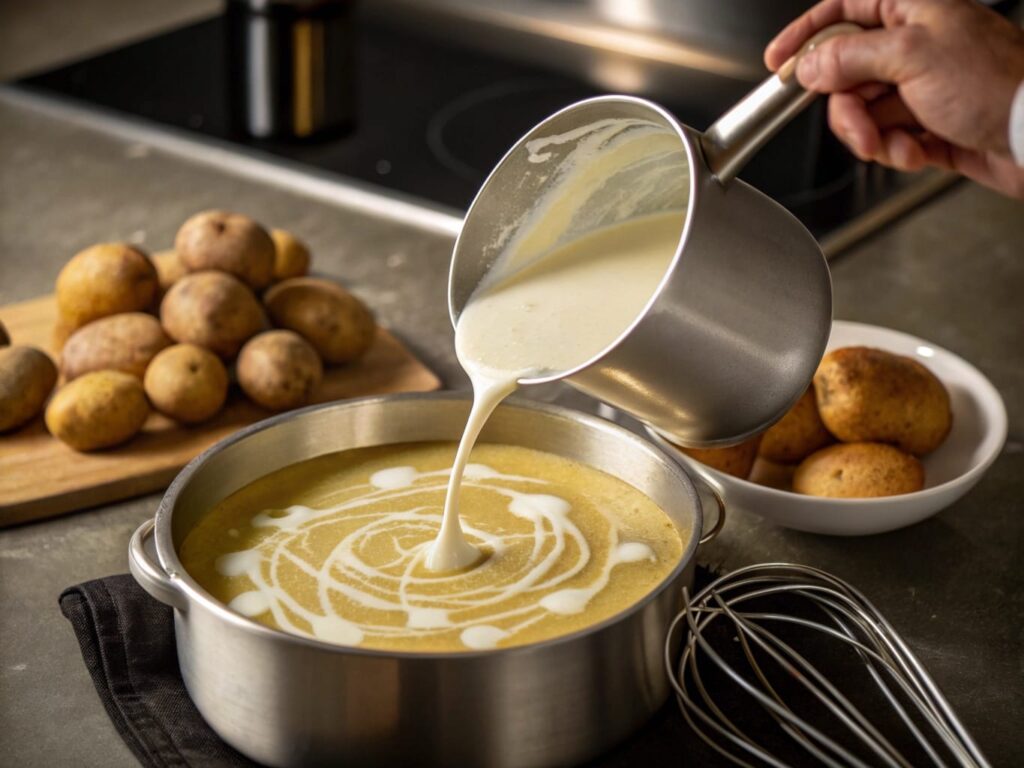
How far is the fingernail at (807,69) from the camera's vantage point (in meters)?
0.86

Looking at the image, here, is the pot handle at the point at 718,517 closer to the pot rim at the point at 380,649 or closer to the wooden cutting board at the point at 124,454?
the pot rim at the point at 380,649

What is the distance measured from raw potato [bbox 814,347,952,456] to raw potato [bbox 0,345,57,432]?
2.17ft

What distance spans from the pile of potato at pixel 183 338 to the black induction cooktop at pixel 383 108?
427 millimetres

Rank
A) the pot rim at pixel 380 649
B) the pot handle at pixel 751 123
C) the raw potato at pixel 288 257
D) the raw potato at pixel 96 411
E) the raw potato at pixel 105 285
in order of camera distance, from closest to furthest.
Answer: the pot rim at pixel 380 649 < the pot handle at pixel 751 123 < the raw potato at pixel 96 411 < the raw potato at pixel 105 285 < the raw potato at pixel 288 257

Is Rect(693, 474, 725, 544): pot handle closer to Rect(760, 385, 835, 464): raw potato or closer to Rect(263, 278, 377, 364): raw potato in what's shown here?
Rect(760, 385, 835, 464): raw potato

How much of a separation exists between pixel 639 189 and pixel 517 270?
0.11 metres

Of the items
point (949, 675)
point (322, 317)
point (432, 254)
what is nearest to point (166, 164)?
point (432, 254)

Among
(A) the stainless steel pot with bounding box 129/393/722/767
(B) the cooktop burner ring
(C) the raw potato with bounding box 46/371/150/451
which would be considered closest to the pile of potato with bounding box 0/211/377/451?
(C) the raw potato with bounding box 46/371/150/451

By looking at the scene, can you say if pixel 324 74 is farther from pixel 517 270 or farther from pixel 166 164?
pixel 517 270

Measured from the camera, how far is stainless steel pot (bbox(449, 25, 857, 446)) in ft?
2.68

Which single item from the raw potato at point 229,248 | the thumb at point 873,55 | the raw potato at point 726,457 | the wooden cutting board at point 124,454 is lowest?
the wooden cutting board at point 124,454

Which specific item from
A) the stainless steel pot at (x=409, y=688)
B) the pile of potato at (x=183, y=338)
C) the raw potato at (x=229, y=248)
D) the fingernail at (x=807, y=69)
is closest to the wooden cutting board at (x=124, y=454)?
the pile of potato at (x=183, y=338)

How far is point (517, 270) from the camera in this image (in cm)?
100

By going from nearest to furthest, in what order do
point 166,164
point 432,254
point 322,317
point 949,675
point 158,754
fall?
point 158,754
point 949,675
point 322,317
point 432,254
point 166,164
